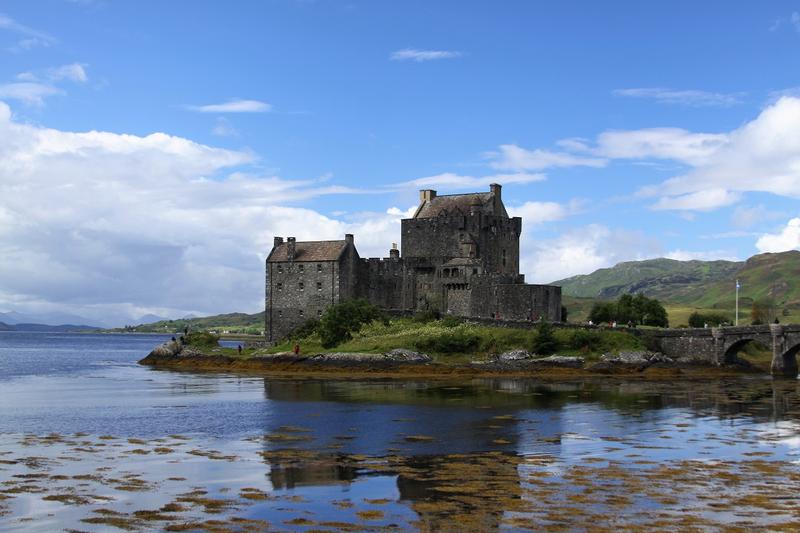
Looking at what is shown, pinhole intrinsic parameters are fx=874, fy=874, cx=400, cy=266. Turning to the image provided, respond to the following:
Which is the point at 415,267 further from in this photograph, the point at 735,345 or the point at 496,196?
the point at 735,345

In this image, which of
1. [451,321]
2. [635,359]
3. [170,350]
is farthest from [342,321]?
[635,359]

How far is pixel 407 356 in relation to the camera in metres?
66.7

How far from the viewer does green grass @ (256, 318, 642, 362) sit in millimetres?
66688

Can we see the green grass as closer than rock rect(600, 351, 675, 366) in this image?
No

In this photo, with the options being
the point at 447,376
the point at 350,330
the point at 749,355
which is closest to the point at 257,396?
the point at 447,376

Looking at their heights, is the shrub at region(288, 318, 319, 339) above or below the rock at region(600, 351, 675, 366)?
above

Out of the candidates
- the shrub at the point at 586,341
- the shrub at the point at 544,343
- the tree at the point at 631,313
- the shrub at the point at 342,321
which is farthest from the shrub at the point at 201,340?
the tree at the point at 631,313

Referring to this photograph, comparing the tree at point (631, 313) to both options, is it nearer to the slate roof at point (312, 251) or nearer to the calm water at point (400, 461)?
the slate roof at point (312, 251)

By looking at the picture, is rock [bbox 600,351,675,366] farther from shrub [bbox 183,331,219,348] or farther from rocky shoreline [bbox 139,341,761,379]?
shrub [bbox 183,331,219,348]

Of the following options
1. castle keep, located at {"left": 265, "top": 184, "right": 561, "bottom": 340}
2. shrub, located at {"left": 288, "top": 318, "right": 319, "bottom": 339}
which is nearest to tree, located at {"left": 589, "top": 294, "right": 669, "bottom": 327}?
castle keep, located at {"left": 265, "top": 184, "right": 561, "bottom": 340}

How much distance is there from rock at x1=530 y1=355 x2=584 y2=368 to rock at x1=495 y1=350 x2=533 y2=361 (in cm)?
88

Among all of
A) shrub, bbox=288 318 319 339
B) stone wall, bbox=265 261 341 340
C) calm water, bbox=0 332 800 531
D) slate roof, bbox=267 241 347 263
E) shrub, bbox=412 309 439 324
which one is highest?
slate roof, bbox=267 241 347 263

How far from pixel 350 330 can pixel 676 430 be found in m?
42.0

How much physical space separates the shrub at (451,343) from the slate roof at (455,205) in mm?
16051
